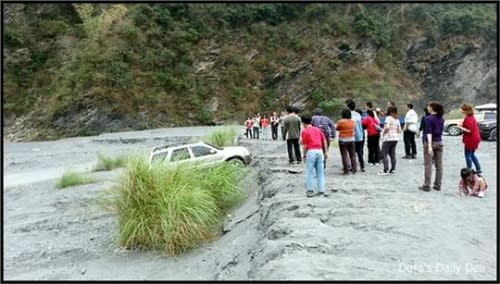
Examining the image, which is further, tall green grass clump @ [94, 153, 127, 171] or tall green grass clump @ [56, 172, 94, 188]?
tall green grass clump @ [94, 153, 127, 171]

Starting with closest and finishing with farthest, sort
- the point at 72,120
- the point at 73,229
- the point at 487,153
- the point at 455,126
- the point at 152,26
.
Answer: the point at 73,229
the point at 487,153
the point at 455,126
the point at 72,120
the point at 152,26

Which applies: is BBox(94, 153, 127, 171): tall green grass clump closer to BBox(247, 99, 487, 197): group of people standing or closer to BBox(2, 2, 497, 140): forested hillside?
BBox(247, 99, 487, 197): group of people standing

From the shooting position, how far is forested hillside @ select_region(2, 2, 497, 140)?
1529 inches

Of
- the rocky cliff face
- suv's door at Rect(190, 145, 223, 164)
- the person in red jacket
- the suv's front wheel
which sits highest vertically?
the rocky cliff face

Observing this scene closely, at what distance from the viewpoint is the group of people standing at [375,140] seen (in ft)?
28.7

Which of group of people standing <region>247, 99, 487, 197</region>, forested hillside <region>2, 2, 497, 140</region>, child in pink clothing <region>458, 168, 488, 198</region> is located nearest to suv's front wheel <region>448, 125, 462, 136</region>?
group of people standing <region>247, 99, 487, 197</region>

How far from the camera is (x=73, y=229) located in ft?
36.4

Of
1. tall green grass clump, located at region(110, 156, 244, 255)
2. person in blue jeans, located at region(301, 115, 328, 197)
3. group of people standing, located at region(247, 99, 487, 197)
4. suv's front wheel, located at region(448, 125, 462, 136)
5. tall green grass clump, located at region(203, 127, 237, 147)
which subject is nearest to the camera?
tall green grass clump, located at region(110, 156, 244, 255)

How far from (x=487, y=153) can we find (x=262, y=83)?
2836 cm

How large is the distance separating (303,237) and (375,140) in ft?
23.1

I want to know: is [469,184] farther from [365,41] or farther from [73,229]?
[365,41]

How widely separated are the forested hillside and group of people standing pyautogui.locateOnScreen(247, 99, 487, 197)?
2695 cm

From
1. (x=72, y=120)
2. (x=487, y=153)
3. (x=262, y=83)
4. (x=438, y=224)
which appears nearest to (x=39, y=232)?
(x=438, y=224)

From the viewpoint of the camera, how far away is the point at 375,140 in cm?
1259
